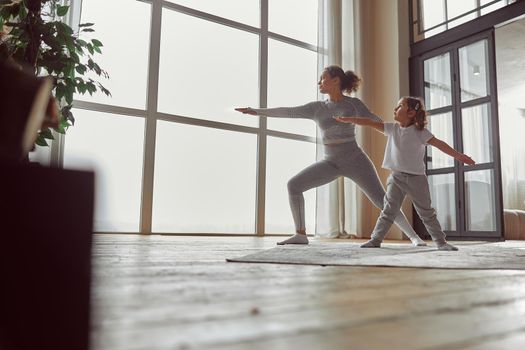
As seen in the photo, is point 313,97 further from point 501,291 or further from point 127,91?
point 501,291

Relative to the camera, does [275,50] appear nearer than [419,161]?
No

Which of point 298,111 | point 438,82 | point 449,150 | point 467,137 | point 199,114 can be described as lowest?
point 449,150

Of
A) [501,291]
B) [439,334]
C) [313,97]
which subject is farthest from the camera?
[313,97]

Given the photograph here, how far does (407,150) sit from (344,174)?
0.55 metres

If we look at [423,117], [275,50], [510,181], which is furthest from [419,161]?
[510,181]

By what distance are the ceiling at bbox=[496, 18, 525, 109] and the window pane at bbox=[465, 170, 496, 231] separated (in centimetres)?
160

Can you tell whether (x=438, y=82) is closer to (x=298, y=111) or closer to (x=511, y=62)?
(x=511, y=62)

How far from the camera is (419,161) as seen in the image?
2531 mm

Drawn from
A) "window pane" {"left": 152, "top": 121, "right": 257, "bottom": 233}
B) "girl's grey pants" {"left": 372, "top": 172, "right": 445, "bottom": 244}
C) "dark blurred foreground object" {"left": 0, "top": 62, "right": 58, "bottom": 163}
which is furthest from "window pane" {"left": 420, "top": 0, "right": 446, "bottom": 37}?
"dark blurred foreground object" {"left": 0, "top": 62, "right": 58, "bottom": 163}

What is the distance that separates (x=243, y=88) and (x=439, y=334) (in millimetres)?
4763

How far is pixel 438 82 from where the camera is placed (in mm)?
5098

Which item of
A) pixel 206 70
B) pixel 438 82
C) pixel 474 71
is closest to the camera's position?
pixel 474 71

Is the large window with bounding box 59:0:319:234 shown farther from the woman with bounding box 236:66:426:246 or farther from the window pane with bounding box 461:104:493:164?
the woman with bounding box 236:66:426:246

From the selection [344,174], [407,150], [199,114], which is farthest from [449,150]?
[199,114]
